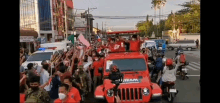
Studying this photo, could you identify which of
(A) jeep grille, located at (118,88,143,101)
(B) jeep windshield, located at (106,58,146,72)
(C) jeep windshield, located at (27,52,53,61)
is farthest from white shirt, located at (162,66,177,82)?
(C) jeep windshield, located at (27,52,53,61)

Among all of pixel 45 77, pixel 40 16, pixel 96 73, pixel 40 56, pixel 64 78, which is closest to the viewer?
pixel 64 78

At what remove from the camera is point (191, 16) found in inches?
1909

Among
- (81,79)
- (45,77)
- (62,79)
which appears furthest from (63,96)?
(81,79)

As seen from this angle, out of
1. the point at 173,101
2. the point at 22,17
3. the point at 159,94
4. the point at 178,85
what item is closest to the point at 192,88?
the point at 178,85

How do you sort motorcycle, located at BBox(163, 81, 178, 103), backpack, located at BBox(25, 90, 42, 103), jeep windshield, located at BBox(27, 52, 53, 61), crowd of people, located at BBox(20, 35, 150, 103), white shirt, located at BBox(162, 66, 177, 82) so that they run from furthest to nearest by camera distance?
jeep windshield, located at BBox(27, 52, 53, 61) → white shirt, located at BBox(162, 66, 177, 82) → motorcycle, located at BBox(163, 81, 178, 103) → crowd of people, located at BBox(20, 35, 150, 103) → backpack, located at BBox(25, 90, 42, 103)

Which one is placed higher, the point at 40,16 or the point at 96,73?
the point at 40,16

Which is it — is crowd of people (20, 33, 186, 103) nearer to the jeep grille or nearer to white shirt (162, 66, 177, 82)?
white shirt (162, 66, 177, 82)

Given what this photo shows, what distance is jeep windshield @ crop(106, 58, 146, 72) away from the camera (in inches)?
313

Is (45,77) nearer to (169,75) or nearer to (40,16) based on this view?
(169,75)

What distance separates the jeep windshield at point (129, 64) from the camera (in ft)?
26.1

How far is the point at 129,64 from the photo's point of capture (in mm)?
8055

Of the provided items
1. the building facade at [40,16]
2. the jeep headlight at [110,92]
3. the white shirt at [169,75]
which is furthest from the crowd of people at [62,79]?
the building facade at [40,16]

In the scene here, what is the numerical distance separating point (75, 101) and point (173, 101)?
184 inches
